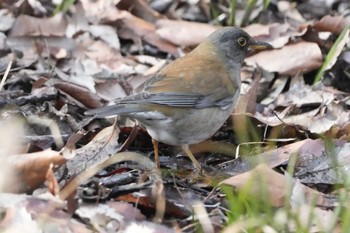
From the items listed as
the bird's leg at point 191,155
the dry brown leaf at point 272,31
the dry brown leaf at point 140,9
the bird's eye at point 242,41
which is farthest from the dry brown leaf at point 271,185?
the dry brown leaf at point 140,9

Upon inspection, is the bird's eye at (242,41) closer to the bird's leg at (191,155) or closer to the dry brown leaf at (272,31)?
the dry brown leaf at (272,31)

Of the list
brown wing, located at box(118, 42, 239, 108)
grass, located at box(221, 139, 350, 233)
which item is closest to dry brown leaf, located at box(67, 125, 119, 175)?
brown wing, located at box(118, 42, 239, 108)

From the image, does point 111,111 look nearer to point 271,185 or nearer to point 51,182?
point 51,182

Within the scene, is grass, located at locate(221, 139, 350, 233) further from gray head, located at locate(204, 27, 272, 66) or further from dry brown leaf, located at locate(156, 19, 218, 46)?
dry brown leaf, located at locate(156, 19, 218, 46)

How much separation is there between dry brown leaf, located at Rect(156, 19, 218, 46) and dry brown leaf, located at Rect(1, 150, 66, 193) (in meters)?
3.53

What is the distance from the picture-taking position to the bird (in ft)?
17.4

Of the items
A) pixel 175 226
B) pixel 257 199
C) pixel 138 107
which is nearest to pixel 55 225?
pixel 175 226

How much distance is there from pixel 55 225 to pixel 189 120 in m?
1.77

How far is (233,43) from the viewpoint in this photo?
21.0 feet

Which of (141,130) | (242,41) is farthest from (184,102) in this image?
(242,41)

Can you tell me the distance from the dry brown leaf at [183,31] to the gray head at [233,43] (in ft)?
3.95

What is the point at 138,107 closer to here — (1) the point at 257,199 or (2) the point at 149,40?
(1) the point at 257,199

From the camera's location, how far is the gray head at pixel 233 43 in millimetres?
6328

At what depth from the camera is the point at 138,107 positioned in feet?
17.1
